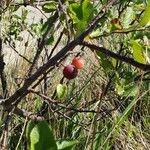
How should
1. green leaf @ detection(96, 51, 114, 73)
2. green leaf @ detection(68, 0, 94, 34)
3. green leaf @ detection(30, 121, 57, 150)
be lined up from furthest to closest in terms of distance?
green leaf @ detection(96, 51, 114, 73), green leaf @ detection(68, 0, 94, 34), green leaf @ detection(30, 121, 57, 150)

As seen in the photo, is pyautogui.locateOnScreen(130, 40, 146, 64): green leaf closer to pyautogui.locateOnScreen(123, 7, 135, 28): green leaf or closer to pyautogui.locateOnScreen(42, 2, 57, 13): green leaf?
pyautogui.locateOnScreen(123, 7, 135, 28): green leaf

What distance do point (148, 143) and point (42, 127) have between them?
5.66 feet

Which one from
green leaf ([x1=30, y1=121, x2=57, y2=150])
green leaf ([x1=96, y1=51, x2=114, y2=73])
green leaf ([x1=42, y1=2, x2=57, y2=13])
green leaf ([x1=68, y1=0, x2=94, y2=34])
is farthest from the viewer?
green leaf ([x1=42, y1=2, x2=57, y2=13])

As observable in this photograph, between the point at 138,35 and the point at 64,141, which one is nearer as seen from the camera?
the point at 64,141

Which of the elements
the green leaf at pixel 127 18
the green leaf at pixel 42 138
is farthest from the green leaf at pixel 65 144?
the green leaf at pixel 127 18

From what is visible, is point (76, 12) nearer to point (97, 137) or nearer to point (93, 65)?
point (97, 137)

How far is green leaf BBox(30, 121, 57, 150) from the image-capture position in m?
0.80

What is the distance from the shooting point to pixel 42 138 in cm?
81

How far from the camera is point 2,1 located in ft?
4.87

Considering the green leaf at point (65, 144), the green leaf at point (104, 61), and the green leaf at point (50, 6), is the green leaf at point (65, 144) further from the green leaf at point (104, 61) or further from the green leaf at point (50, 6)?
the green leaf at point (50, 6)

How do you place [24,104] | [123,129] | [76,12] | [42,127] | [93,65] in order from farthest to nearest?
1. [93,65]
2. [123,129]
3. [24,104]
4. [76,12]
5. [42,127]

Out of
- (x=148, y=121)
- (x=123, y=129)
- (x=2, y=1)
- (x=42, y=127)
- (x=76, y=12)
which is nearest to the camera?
(x=42, y=127)

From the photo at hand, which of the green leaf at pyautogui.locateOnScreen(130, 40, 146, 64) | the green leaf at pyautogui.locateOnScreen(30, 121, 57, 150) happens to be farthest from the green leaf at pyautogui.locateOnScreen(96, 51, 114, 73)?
the green leaf at pyautogui.locateOnScreen(30, 121, 57, 150)

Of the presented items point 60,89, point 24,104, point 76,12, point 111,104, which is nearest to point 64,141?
point 76,12
